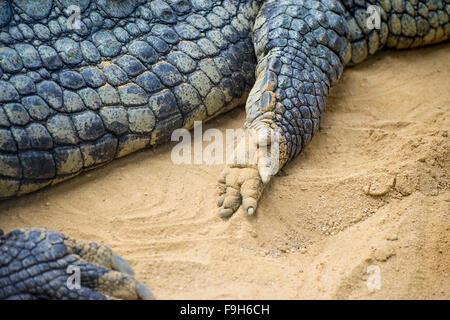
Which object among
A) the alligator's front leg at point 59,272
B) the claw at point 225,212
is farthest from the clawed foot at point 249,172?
the alligator's front leg at point 59,272

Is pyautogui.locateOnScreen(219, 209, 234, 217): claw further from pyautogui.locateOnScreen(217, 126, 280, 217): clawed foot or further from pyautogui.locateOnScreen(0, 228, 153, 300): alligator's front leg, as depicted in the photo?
pyautogui.locateOnScreen(0, 228, 153, 300): alligator's front leg

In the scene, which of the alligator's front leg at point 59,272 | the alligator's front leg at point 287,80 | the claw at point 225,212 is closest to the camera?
the alligator's front leg at point 59,272

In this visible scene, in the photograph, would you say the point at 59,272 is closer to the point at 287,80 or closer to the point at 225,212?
the point at 225,212

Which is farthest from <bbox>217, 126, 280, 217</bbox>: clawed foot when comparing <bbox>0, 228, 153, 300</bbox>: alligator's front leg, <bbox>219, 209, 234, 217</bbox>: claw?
<bbox>0, 228, 153, 300</bbox>: alligator's front leg

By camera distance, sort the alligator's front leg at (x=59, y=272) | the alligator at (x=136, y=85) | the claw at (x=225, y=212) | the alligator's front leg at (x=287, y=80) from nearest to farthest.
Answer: the alligator's front leg at (x=59, y=272) → the alligator at (x=136, y=85) → the claw at (x=225, y=212) → the alligator's front leg at (x=287, y=80)

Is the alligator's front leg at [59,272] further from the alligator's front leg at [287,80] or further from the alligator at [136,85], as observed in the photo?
the alligator's front leg at [287,80]
